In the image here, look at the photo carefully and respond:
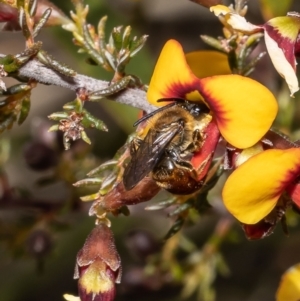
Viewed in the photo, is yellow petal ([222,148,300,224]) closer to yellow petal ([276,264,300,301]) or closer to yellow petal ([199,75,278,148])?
yellow petal ([199,75,278,148])

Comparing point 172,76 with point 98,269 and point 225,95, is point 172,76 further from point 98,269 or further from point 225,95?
point 98,269

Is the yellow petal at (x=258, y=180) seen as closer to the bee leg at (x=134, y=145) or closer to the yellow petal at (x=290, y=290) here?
the bee leg at (x=134, y=145)

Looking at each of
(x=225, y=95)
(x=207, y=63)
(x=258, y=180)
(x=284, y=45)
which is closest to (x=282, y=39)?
(x=284, y=45)

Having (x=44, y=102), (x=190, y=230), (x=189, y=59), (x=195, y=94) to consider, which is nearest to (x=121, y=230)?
(x=190, y=230)

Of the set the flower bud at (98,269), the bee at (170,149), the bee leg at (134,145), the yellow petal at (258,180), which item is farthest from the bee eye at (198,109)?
the flower bud at (98,269)

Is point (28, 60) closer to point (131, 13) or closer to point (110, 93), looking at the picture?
point (110, 93)

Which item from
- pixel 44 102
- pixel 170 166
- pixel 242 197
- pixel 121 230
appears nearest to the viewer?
pixel 242 197

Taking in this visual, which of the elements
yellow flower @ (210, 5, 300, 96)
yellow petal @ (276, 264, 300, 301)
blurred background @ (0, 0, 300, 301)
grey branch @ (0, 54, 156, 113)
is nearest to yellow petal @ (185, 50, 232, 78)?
grey branch @ (0, 54, 156, 113)
